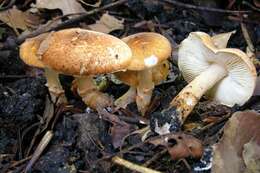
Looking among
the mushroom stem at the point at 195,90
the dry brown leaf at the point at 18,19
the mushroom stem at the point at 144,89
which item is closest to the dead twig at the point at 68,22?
the dry brown leaf at the point at 18,19

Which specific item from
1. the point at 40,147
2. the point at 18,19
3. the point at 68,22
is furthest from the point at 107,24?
the point at 40,147

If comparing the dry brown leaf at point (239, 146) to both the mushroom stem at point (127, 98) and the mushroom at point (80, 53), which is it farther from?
the mushroom stem at point (127, 98)

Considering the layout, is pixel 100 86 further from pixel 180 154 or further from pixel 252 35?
pixel 252 35

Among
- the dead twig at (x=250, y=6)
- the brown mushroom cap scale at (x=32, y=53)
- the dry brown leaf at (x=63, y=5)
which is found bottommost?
the dead twig at (x=250, y=6)

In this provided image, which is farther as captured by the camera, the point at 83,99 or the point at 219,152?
the point at 83,99

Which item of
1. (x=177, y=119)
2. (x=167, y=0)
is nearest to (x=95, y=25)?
(x=167, y=0)
